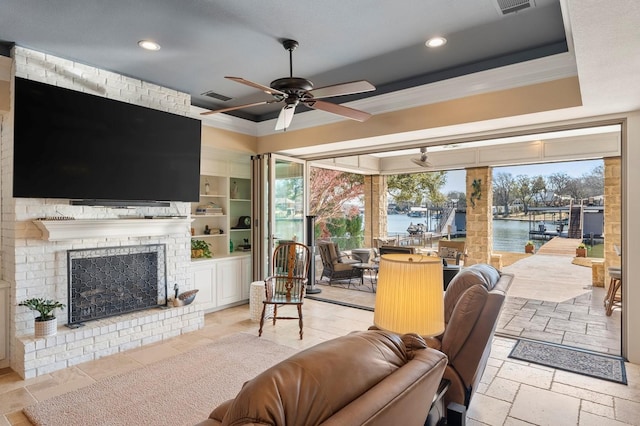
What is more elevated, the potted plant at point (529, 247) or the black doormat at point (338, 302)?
the potted plant at point (529, 247)

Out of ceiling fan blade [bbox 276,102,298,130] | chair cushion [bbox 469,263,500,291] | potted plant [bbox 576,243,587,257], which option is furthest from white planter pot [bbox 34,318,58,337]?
potted plant [bbox 576,243,587,257]

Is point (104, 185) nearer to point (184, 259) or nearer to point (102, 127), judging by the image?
point (102, 127)

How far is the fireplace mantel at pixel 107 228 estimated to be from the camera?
342 centimetres

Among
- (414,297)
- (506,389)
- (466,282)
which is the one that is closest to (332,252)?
(506,389)

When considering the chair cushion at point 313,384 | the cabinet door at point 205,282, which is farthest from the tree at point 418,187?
the chair cushion at point 313,384

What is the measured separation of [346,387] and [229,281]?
472 cm

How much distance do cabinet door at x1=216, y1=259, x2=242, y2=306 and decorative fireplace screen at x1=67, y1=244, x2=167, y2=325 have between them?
96cm

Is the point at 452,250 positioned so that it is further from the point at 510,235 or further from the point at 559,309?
the point at 510,235

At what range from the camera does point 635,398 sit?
9.16 ft

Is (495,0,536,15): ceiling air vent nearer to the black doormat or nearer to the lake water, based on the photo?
the black doormat

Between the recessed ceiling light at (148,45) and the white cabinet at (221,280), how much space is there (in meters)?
2.70

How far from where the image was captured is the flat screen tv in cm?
327

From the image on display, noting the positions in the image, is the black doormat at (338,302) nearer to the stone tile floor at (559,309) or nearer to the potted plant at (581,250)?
the stone tile floor at (559,309)

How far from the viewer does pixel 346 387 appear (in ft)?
3.14
